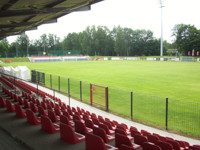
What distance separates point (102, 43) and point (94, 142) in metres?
127

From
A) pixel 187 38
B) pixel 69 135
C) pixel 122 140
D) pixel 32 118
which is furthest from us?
pixel 187 38

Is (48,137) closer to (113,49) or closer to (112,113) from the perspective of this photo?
(112,113)

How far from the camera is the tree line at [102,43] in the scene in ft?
371

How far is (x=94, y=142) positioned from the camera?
13.6 ft

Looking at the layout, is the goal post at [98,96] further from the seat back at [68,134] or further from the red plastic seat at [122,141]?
the red plastic seat at [122,141]

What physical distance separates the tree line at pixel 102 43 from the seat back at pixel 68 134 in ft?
334

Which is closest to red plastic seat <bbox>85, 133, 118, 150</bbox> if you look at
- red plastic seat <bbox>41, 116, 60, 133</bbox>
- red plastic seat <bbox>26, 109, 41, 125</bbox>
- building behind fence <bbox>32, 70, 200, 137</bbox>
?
red plastic seat <bbox>41, 116, 60, 133</bbox>

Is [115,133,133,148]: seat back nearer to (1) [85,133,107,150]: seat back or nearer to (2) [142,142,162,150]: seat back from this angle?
(2) [142,142,162,150]: seat back

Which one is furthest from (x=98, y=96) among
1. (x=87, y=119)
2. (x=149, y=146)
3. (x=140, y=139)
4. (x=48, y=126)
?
(x=149, y=146)

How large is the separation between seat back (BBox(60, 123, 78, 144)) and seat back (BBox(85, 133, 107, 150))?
0.64 m

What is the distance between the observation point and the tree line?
113 m

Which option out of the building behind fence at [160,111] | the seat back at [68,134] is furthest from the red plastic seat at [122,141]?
the building behind fence at [160,111]

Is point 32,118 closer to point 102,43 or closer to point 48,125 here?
point 48,125

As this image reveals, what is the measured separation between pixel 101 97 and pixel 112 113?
1901 mm
